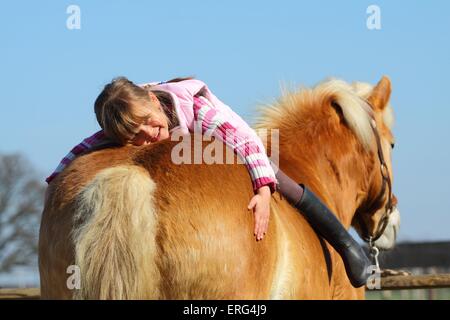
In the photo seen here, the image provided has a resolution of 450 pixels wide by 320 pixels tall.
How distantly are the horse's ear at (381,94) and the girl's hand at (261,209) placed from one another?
2.03 metres

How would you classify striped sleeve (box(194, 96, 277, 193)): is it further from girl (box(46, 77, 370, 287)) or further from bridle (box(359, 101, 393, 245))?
bridle (box(359, 101, 393, 245))

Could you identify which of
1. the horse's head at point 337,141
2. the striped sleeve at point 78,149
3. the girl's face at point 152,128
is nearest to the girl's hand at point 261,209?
the girl's face at point 152,128

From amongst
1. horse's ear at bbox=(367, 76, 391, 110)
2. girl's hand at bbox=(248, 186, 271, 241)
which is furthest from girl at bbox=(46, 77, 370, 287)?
horse's ear at bbox=(367, 76, 391, 110)

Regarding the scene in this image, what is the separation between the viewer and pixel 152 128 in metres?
3.57

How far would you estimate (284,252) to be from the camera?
3385 mm

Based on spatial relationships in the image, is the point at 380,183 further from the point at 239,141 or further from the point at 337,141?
the point at 239,141

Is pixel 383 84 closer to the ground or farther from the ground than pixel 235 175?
farther from the ground

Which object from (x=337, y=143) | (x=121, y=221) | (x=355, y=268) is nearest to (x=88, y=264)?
(x=121, y=221)

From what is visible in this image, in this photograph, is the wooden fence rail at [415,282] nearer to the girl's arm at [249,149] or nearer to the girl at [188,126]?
the girl at [188,126]

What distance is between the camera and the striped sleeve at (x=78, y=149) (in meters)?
3.69

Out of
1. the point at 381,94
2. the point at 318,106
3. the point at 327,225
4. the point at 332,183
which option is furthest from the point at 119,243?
the point at 381,94

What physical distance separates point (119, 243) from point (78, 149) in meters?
0.88

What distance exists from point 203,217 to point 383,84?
2.52 meters
